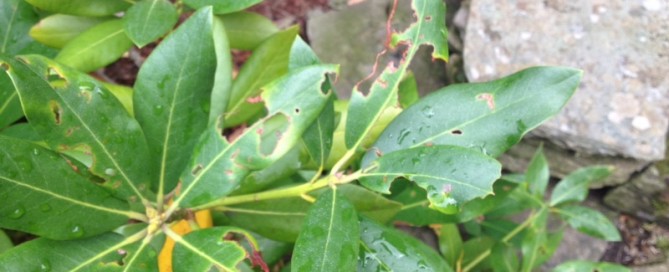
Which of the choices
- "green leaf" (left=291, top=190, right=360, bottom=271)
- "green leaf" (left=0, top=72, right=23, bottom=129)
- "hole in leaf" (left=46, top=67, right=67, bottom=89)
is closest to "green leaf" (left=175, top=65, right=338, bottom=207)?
"green leaf" (left=291, top=190, right=360, bottom=271)

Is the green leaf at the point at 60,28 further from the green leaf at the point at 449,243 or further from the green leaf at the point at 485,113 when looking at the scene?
the green leaf at the point at 449,243

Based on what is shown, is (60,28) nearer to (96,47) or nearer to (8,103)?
(96,47)

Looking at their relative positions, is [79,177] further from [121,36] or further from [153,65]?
[121,36]

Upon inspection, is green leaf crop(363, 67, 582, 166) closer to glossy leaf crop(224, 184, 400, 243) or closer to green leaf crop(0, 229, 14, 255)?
glossy leaf crop(224, 184, 400, 243)

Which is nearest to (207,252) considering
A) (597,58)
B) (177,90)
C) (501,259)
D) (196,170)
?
(196,170)

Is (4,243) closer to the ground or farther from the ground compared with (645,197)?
farther from the ground

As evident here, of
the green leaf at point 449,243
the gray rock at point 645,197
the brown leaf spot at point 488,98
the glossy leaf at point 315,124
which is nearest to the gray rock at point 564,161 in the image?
the gray rock at point 645,197

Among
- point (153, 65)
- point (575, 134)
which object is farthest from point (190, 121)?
point (575, 134)
